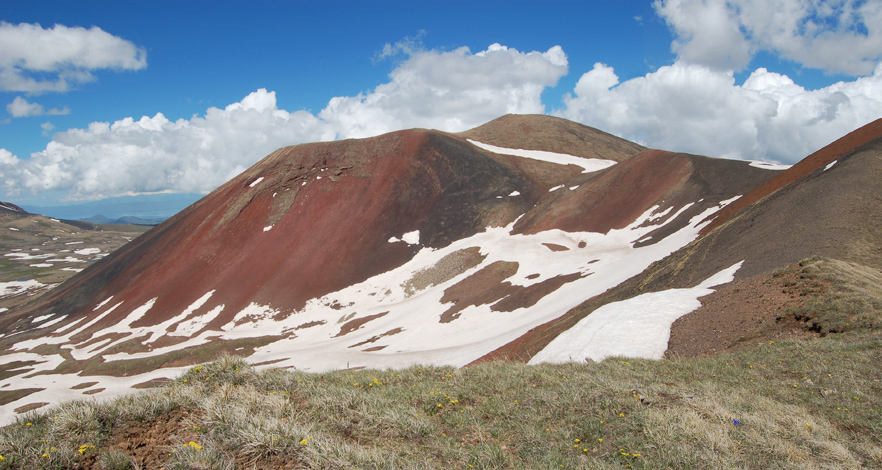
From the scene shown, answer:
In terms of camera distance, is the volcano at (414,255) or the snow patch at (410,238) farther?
the snow patch at (410,238)

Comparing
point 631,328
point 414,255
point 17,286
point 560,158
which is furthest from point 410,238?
point 17,286

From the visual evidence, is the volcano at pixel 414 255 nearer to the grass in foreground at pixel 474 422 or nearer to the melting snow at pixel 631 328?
the melting snow at pixel 631 328

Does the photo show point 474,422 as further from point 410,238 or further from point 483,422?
point 410,238

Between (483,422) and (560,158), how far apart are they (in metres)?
77.8

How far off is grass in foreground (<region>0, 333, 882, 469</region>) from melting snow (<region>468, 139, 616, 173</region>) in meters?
69.7

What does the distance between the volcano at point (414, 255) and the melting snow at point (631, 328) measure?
0.66 feet

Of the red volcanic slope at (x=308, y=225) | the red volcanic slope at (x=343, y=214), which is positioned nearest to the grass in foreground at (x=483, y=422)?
the red volcanic slope at (x=343, y=214)

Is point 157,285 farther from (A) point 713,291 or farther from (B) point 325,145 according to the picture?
(A) point 713,291

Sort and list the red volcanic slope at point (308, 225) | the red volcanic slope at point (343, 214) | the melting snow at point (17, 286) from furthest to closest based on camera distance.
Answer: the melting snow at point (17, 286) → the red volcanic slope at point (308, 225) → the red volcanic slope at point (343, 214)

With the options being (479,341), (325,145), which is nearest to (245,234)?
(325,145)

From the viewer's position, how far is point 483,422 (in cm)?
627

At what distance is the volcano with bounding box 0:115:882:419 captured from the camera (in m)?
23.6

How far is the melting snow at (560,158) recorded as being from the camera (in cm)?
7538

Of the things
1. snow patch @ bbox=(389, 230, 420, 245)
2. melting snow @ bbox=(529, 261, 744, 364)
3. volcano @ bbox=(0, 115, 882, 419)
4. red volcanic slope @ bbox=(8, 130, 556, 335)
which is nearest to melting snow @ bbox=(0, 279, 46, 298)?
red volcanic slope @ bbox=(8, 130, 556, 335)
